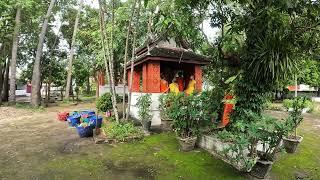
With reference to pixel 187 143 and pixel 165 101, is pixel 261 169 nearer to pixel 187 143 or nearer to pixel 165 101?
pixel 187 143

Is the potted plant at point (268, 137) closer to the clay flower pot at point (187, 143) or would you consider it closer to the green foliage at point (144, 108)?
the clay flower pot at point (187, 143)

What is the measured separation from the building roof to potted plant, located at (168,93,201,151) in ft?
11.5

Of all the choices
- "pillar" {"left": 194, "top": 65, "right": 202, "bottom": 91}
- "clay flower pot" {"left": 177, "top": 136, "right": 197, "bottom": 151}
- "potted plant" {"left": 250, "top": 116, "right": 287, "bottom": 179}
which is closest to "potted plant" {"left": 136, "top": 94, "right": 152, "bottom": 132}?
"clay flower pot" {"left": 177, "top": 136, "right": 197, "bottom": 151}

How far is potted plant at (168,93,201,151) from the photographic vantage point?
26.2 ft

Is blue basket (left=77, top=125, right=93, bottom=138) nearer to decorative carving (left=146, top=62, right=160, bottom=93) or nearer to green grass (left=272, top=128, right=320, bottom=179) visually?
decorative carving (left=146, top=62, right=160, bottom=93)

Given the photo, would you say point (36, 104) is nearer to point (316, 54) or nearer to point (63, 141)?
point (63, 141)

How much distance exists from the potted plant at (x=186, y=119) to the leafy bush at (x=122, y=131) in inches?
78.2

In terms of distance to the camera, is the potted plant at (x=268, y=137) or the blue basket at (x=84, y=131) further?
the blue basket at (x=84, y=131)

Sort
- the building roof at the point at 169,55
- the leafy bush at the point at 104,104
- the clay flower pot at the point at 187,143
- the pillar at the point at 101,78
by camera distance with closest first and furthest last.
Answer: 1. the clay flower pot at the point at 187,143
2. the building roof at the point at 169,55
3. the leafy bush at the point at 104,104
4. the pillar at the point at 101,78

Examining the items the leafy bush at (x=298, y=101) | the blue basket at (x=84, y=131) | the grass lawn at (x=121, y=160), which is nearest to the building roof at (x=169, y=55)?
the grass lawn at (x=121, y=160)

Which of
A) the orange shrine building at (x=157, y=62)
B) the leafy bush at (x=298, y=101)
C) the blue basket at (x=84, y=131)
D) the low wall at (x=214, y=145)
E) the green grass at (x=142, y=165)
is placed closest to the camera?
the green grass at (x=142, y=165)

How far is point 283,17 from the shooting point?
17.5 ft

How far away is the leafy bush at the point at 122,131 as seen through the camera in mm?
9440

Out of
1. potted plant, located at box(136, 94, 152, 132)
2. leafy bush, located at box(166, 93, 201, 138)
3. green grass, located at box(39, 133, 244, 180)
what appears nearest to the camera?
green grass, located at box(39, 133, 244, 180)
